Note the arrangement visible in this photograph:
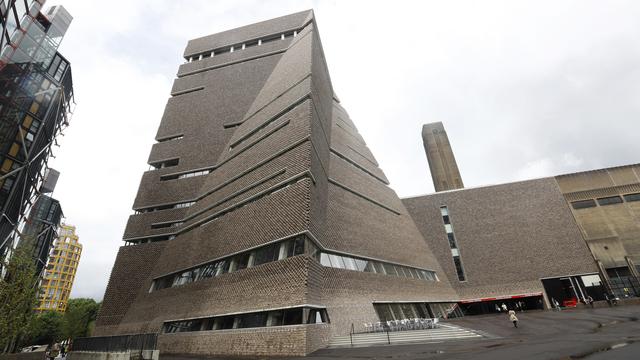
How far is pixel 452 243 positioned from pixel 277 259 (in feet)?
91.7

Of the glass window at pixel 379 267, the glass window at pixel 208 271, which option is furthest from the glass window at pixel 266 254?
the glass window at pixel 379 267

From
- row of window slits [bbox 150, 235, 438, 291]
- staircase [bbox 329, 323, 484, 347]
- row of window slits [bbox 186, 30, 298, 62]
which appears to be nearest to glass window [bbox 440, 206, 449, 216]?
row of window slits [bbox 150, 235, 438, 291]

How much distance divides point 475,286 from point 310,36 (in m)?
33.8

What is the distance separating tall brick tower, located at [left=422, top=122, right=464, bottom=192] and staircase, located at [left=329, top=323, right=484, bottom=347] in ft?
165

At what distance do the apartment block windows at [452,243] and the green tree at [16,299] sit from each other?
37601mm

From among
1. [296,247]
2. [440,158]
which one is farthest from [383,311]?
[440,158]

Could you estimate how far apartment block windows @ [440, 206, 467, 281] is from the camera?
35872 millimetres

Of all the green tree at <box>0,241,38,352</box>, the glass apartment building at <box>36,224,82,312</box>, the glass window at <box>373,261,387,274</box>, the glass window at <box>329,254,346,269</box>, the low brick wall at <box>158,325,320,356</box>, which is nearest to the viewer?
the low brick wall at <box>158,325,320,356</box>

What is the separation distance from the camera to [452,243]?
3775 centimetres

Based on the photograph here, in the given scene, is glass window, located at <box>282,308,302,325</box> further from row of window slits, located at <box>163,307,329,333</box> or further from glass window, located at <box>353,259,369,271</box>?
glass window, located at <box>353,259,369,271</box>

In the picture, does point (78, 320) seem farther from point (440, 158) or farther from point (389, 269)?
point (440, 158)

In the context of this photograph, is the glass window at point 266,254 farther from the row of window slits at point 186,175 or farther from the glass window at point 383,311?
the row of window slits at point 186,175

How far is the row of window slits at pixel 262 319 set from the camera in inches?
575

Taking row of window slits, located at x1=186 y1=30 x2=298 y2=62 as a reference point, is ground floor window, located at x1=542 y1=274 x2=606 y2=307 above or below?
below
